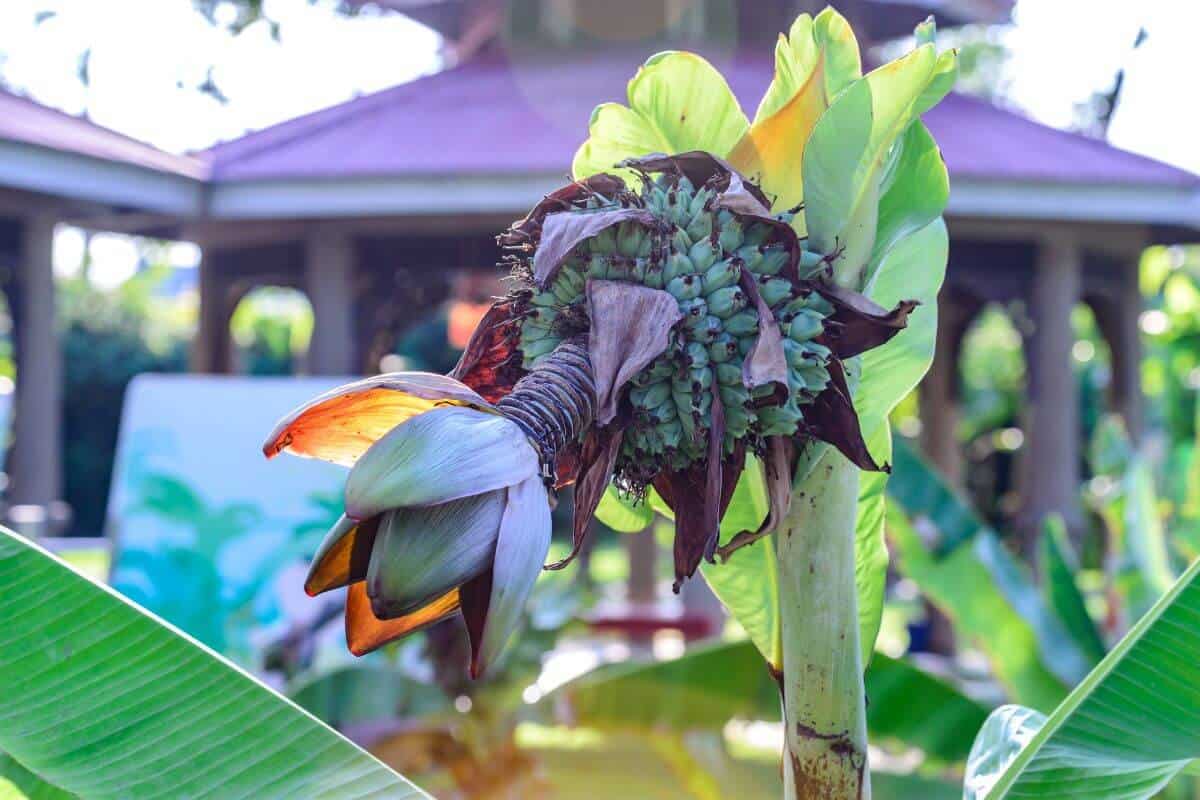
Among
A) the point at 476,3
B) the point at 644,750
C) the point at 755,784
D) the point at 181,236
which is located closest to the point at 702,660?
the point at 755,784

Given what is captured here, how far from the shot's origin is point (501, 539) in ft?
2.09

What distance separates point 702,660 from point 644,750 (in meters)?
2.77

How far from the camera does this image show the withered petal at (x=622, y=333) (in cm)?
70

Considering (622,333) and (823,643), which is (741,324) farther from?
(823,643)

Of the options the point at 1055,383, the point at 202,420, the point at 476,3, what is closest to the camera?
the point at 202,420

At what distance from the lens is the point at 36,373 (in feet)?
19.8

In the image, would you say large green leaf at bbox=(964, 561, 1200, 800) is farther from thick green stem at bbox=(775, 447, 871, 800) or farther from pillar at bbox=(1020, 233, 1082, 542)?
pillar at bbox=(1020, 233, 1082, 542)

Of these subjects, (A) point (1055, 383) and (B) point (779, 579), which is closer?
(B) point (779, 579)

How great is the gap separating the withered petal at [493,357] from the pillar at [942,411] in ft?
28.1

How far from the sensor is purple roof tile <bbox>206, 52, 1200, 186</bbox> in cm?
576

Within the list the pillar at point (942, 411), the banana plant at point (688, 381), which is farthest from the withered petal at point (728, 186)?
the pillar at point (942, 411)

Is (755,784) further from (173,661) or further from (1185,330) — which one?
(1185,330)

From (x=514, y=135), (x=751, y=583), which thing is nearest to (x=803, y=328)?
(x=751, y=583)

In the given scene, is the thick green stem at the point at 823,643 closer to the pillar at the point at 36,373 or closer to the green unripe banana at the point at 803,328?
the green unripe banana at the point at 803,328
